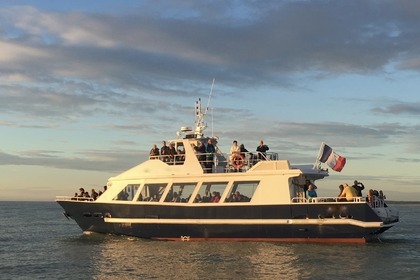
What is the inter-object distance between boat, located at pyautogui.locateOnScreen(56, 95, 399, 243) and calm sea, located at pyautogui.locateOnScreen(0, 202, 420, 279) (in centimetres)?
52

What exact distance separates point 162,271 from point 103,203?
25.5 feet

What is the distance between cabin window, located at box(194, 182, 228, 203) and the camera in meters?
22.3

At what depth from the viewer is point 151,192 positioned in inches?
922

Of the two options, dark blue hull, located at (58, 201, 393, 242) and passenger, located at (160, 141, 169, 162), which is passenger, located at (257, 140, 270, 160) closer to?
dark blue hull, located at (58, 201, 393, 242)

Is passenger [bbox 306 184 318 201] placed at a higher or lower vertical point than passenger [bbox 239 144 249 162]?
lower

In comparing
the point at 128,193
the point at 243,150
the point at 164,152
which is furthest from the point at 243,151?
the point at 128,193

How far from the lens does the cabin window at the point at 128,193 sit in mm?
23719

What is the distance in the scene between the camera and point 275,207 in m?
21.2

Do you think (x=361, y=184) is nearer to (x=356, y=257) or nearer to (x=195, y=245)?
(x=356, y=257)

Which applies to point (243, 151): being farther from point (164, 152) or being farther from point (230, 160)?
point (164, 152)

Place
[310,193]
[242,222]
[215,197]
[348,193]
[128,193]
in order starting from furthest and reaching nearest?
[128,193]
[215,197]
[242,222]
[310,193]
[348,193]

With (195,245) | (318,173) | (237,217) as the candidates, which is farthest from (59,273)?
(318,173)

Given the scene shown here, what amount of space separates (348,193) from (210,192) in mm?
5658

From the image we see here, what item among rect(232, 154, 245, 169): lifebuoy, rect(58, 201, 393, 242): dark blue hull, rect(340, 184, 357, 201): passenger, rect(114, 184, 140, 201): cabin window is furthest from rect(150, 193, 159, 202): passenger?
rect(340, 184, 357, 201): passenger
